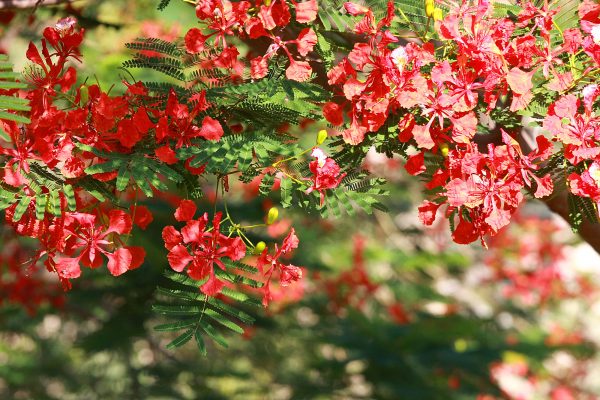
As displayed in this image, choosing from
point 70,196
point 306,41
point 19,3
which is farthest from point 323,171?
point 19,3

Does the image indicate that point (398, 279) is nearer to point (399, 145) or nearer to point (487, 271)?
point (487, 271)

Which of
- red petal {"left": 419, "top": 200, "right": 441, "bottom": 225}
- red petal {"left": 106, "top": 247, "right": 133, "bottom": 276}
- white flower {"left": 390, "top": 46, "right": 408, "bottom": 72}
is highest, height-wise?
white flower {"left": 390, "top": 46, "right": 408, "bottom": 72}

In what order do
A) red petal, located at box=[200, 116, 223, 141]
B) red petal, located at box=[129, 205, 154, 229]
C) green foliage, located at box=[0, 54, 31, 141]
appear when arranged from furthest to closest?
red petal, located at box=[129, 205, 154, 229] → red petal, located at box=[200, 116, 223, 141] → green foliage, located at box=[0, 54, 31, 141]

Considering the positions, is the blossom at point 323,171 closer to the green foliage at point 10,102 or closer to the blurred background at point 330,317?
the green foliage at point 10,102

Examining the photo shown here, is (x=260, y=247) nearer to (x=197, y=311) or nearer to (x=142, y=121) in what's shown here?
(x=197, y=311)

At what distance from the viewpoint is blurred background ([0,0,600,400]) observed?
3471 mm

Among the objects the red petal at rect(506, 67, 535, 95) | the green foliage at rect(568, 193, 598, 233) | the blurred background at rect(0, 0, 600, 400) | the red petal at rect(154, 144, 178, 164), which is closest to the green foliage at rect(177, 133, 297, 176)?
the red petal at rect(154, 144, 178, 164)

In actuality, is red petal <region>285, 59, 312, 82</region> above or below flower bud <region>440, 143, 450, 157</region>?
above

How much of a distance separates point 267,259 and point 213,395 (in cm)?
300

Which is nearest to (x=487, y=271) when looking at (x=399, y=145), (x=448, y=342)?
(x=448, y=342)

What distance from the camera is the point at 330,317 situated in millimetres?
4445

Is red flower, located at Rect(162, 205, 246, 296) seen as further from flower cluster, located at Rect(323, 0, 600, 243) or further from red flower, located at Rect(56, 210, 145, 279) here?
flower cluster, located at Rect(323, 0, 600, 243)

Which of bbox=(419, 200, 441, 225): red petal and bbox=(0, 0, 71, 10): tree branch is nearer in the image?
bbox=(419, 200, 441, 225): red petal

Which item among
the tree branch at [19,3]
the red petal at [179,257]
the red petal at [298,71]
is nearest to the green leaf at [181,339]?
the red petal at [179,257]
